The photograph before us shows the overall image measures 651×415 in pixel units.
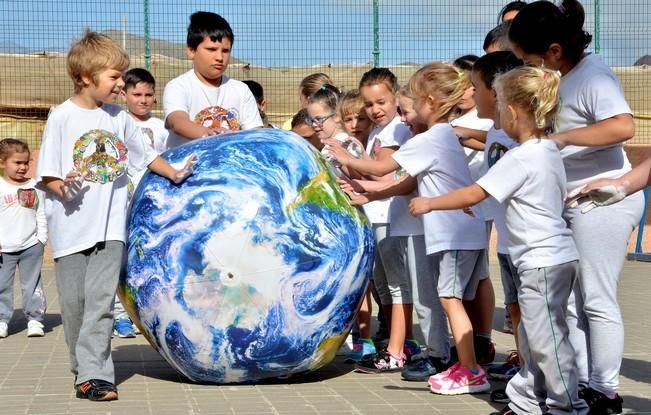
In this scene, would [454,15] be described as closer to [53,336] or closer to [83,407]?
[53,336]

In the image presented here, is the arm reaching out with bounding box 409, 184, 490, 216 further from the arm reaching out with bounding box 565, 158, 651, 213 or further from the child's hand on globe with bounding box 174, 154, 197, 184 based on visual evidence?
the child's hand on globe with bounding box 174, 154, 197, 184

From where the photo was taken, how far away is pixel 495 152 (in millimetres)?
6332

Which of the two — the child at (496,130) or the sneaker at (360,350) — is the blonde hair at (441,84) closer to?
the child at (496,130)

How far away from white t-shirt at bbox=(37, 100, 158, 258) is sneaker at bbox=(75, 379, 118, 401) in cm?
73

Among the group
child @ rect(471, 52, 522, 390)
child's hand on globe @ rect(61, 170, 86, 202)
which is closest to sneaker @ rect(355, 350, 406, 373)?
child @ rect(471, 52, 522, 390)

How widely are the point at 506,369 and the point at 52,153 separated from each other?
2918 mm

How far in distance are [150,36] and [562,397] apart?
35.0 feet

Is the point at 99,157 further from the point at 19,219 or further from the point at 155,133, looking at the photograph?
the point at 19,219

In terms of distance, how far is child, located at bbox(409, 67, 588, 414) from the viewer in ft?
17.7

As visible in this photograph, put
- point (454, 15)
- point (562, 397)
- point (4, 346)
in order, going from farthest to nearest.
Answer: point (454, 15) < point (4, 346) < point (562, 397)

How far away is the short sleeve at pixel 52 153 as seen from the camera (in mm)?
6348

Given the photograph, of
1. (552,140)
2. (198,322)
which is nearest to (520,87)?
(552,140)

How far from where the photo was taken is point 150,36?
49.3 feet

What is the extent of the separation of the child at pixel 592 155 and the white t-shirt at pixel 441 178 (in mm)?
878
